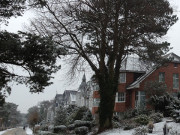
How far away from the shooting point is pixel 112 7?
2092cm

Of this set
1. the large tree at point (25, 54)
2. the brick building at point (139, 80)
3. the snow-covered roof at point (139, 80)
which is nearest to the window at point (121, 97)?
the brick building at point (139, 80)

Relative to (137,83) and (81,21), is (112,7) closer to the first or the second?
(81,21)

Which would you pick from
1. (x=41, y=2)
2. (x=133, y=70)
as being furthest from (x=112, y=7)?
(x=133, y=70)

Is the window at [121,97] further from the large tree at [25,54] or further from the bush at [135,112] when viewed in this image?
the large tree at [25,54]

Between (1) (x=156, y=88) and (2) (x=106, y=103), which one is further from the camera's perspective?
(1) (x=156, y=88)

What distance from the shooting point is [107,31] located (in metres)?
22.1

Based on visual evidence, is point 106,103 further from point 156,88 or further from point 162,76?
point 162,76

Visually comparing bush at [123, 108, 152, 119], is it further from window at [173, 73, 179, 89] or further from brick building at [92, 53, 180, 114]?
window at [173, 73, 179, 89]

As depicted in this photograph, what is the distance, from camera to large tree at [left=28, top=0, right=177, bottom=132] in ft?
68.2

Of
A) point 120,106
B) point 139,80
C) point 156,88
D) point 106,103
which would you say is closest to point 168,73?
point 139,80

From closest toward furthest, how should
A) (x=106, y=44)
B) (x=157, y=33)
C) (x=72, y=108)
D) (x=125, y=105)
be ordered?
1. (x=106, y=44)
2. (x=157, y=33)
3. (x=125, y=105)
4. (x=72, y=108)

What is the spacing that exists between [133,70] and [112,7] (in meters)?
19.8

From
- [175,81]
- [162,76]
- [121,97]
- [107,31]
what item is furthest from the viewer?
[121,97]

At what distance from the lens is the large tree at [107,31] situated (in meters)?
20.8
